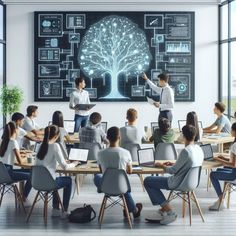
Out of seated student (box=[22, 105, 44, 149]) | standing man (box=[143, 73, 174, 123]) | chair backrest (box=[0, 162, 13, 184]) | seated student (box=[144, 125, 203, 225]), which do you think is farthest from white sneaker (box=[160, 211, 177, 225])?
standing man (box=[143, 73, 174, 123])

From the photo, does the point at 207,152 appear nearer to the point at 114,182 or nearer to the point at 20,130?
the point at 114,182

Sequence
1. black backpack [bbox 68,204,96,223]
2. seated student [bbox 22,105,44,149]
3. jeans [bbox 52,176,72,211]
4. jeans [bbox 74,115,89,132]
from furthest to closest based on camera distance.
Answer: jeans [bbox 74,115,89,132] < seated student [bbox 22,105,44,149] < jeans [bbox 52,176,72,211] < black backpack [bbox 68,204,96,223]

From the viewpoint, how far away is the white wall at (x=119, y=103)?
13.5m

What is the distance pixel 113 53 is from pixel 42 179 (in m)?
7.22

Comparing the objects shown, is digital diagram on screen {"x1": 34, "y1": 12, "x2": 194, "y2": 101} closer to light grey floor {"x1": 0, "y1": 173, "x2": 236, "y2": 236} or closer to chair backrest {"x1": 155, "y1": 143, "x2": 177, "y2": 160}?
chair backrest {"x1": 155, "y1": 143, "x2": 177, "y2": 160}

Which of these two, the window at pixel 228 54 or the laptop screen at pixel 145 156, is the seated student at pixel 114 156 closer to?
the laptop screen at pixel 145 156

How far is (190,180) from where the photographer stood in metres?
6.70

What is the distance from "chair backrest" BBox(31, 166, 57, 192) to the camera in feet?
22.0

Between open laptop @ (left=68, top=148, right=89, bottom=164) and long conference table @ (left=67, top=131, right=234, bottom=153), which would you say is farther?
long conference table @ (left=67, top=131, right=234, bottom=153)

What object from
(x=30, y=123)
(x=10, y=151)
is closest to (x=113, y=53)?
(x=30, y=123)

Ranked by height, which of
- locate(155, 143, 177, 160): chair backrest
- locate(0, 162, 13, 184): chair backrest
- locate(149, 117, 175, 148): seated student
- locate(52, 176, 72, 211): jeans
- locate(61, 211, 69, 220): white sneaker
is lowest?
locate(61, 211, 69, 220): white sneaker

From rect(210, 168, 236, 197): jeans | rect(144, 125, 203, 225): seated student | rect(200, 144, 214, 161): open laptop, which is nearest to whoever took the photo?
rect(144, 125, 203, 225): seated student

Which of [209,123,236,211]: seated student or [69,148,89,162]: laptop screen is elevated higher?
[69,148,89,162]: laptop screen

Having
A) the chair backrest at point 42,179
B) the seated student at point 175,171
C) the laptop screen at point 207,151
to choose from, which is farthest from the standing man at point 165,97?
the chair backrest at point 42,179
